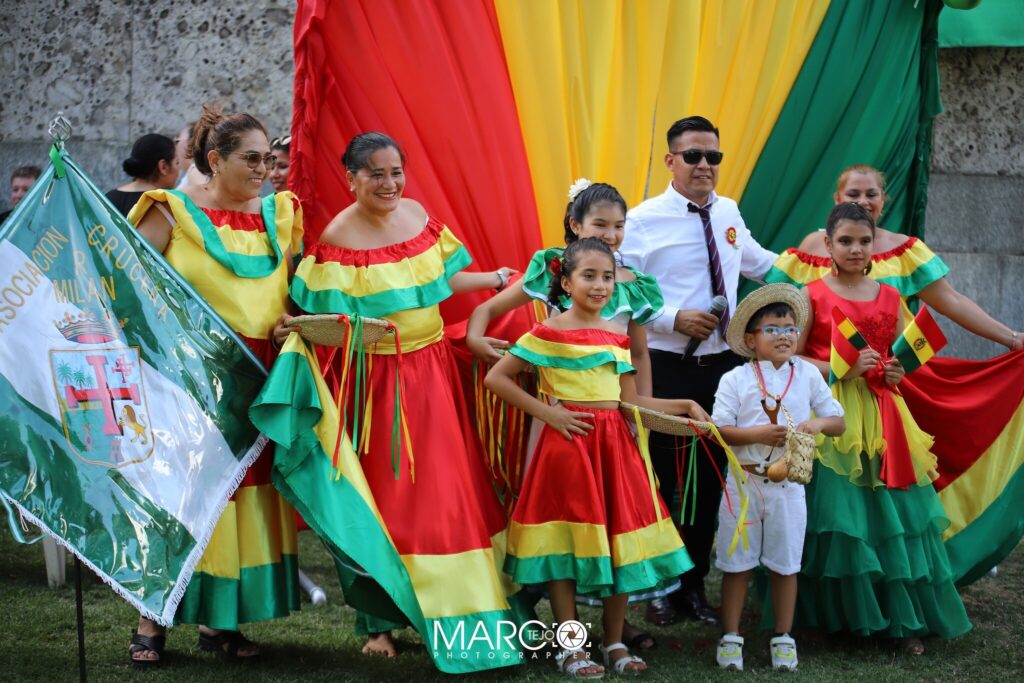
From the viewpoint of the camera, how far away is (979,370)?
4.60 metres

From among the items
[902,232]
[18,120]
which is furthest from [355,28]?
[18,120]

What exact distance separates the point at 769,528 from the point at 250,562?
1656mm

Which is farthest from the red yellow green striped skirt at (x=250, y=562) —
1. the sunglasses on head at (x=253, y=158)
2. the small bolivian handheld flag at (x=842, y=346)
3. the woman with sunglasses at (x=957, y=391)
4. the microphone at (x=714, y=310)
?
the woman with sunglasses at (x=957, y=391)

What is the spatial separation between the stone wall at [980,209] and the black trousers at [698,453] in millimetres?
2705

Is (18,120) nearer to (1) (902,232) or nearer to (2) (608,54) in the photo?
(2) (608,54)

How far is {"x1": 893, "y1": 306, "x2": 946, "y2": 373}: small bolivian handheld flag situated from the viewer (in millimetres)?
4254

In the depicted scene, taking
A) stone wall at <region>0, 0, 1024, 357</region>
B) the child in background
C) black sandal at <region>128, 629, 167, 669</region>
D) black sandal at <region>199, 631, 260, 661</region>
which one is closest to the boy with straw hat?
the child in background

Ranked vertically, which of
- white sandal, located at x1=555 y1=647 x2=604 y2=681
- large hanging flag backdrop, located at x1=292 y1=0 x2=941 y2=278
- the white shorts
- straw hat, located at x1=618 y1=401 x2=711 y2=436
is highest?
large hanging flag backdrop, located at x1=292 y1=0 x2=941 y2=278

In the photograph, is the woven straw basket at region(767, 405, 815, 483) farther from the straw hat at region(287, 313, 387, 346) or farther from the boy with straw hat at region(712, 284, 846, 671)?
the straw hat at region(287, 313, 387, 346)

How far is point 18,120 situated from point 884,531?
5033 millimetres

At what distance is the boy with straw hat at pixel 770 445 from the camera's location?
3936 mm

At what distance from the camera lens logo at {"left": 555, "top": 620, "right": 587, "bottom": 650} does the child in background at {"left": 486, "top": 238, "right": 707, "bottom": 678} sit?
21 mm

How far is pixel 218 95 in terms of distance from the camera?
6.43 meters

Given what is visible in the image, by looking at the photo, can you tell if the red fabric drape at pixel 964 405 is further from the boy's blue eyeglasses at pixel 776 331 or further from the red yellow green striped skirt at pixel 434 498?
the red yellow green striped skirt at pixel 434 498
